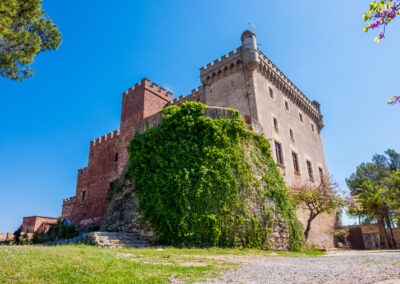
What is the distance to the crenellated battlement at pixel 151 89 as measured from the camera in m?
22.4

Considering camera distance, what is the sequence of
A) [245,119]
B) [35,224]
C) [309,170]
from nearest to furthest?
[245,119] → [309,170] → [35,224]

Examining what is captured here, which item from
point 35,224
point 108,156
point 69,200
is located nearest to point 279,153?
point 108,156

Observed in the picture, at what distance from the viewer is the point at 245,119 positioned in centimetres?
1553

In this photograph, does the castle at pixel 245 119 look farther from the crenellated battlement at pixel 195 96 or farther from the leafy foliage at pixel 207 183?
the leafy foliage at pixel 207 183

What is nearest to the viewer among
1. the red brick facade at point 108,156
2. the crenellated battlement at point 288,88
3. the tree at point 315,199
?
the tree at point 315,199

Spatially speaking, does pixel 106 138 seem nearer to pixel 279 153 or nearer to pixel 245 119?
pixel 245 119

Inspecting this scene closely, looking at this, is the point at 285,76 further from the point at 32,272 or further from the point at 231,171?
the point at 32,272

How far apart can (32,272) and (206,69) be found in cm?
1841

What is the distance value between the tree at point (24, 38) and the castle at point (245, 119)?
9.82 m

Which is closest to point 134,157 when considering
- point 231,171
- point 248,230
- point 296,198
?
point 231,171

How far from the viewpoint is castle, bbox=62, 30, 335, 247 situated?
18109 mm

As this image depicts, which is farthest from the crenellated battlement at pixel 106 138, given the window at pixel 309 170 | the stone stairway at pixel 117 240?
the window at pixel 309 170

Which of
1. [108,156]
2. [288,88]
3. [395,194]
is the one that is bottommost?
[395,194]

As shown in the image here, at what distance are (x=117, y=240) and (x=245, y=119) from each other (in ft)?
30.7
